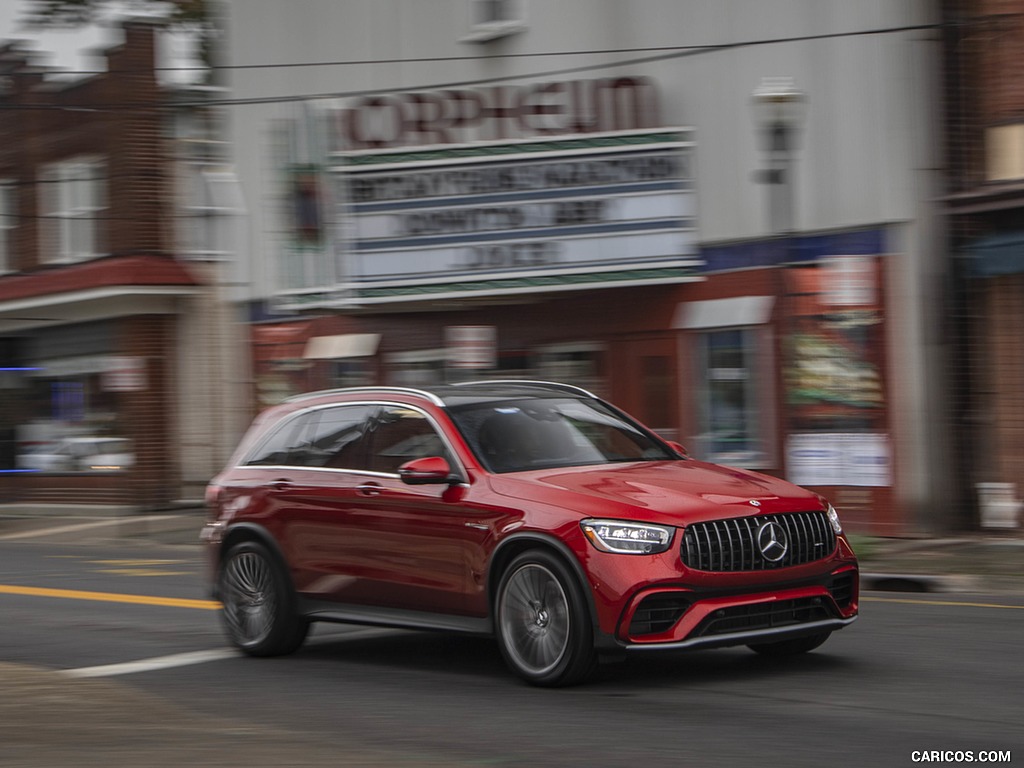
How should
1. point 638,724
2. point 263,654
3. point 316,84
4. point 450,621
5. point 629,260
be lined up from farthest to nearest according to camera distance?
1. point 316,84
2. point 629,260
3. point 263,654
4. point 450,621
5. point 638,724

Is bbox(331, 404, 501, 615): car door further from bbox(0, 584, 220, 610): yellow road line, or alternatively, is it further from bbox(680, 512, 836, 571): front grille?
bbox(0, 584, 220, 610): yellow road line

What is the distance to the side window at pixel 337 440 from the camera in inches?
385

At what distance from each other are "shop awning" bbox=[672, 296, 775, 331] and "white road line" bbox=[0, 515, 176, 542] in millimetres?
11062

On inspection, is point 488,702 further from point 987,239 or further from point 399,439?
point 987,239

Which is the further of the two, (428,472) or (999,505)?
(999,505)

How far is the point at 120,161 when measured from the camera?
3080 centimetres

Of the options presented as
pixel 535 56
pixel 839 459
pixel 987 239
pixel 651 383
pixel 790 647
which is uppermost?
pixel 535 56

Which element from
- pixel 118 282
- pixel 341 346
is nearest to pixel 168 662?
pixel 341 346

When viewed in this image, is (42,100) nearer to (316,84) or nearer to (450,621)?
(316,84)

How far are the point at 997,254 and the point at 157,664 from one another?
11.6 metres

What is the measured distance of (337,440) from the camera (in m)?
9.98

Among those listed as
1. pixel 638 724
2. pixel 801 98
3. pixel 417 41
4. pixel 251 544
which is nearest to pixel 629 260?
pixel 801 98

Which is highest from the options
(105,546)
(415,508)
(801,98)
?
(801,98)

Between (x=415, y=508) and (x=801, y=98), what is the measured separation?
12.4m
